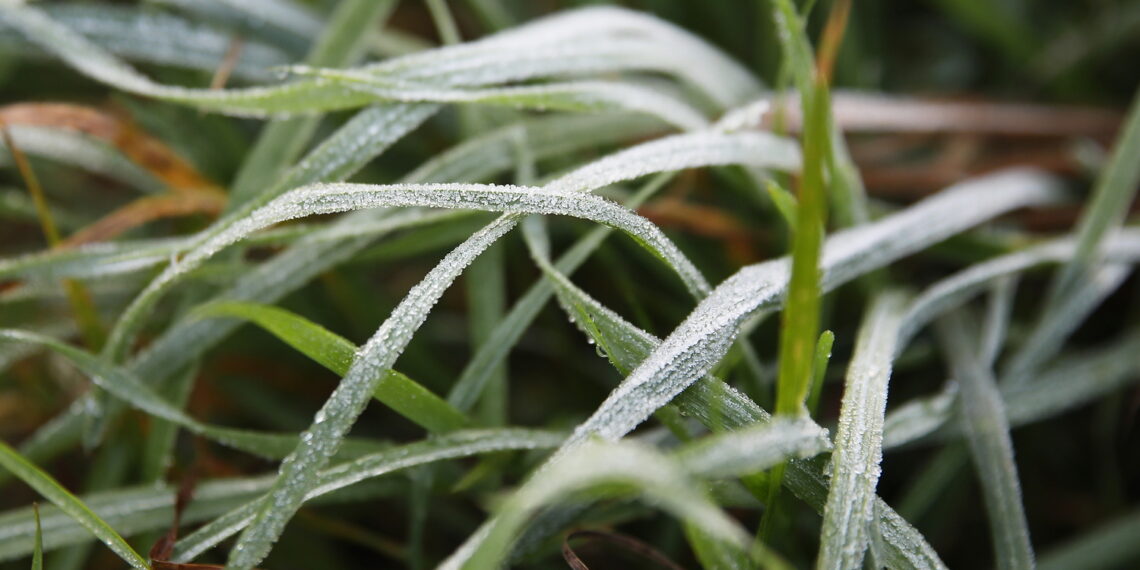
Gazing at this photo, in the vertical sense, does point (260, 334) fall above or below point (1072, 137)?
below

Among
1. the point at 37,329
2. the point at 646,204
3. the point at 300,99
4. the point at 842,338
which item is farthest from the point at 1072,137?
the point at 37,329

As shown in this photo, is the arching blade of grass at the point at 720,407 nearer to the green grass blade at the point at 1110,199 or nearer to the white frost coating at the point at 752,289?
the white frost coating at the point at 752,289

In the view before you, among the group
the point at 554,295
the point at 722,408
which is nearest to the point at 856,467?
the point at 722,408

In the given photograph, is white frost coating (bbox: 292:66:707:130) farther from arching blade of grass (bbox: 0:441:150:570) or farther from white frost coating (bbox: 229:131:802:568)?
arching blade of grass (bbox: 0:441:150:570)

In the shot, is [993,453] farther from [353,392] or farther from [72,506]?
[72,506]

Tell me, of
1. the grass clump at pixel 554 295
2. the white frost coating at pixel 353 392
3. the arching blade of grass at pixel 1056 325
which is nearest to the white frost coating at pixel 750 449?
the grass clump at pixel 554 295

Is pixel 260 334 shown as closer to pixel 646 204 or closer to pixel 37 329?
pixel 37 329
